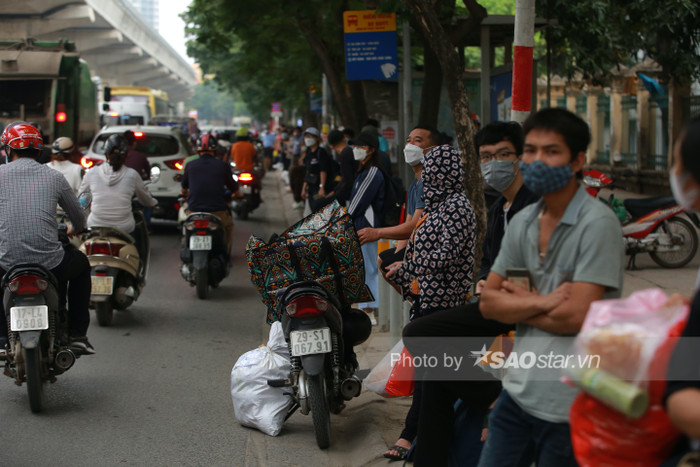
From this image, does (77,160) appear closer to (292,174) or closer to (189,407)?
(292,174)

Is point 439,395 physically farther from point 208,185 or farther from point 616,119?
point 616,119

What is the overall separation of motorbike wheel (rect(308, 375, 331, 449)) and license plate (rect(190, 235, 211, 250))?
5023 mm

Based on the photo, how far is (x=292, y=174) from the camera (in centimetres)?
1911

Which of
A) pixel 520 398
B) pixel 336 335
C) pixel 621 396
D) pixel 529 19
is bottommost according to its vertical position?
pixel 336 335

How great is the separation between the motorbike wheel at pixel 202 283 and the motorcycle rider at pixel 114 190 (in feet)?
4.28

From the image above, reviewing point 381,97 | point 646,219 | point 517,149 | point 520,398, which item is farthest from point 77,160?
point 520,398

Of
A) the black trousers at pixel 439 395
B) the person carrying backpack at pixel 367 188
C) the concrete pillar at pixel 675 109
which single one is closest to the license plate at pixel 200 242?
the person carrying backpack at pixel 367 188

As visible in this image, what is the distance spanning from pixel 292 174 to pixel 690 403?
56.3 ft

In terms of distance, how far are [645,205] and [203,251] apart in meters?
5.58

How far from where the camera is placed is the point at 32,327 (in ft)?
19.2

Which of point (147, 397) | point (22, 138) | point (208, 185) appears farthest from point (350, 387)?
point (208, 185)

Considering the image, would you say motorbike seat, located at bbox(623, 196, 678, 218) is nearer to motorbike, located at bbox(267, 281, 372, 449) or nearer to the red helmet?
motorbike, located at bbox(267, 281, 372, 449)

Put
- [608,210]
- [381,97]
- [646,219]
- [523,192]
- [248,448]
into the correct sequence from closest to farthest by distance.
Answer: [608,210], [523,192], [248,448], [646,219], [381,97]

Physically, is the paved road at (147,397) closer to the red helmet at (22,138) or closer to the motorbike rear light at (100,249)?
the motorbike rear light at (100,249)
